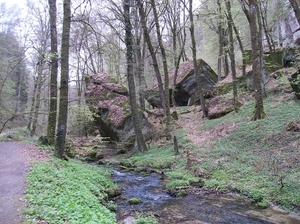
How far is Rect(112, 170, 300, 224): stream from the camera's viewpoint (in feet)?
20.6

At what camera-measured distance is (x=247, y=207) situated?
696 centimetres

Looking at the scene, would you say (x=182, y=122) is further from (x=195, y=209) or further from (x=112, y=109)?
(x=195, y=209)

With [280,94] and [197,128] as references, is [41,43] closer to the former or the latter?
A: [197,128]

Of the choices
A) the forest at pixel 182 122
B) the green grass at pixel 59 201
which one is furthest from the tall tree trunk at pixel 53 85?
the green grass at pixel 59 201

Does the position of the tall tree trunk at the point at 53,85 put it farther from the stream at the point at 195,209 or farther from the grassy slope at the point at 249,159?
the stream at the point at 195,209

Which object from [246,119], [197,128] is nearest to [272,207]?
[246,119]

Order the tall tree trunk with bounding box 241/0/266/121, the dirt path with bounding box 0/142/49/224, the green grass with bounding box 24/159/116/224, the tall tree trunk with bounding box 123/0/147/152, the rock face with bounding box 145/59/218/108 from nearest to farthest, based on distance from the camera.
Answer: the green grass with bounding box 24/159/116/224 < the dirt path with bounding box 0/142/49/224 < the tall tree trunk with bounding box 241/0/266/121 < the tall tree trunk with bounding box 123/0/147/152 < the rock face with bounding box 145/59/218/108

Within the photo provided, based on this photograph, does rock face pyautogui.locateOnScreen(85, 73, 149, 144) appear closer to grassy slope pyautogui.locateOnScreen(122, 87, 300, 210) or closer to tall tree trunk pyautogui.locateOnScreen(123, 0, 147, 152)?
tall tree trunk pyautogui.locateOnScreen(123, 0, 147, 152)

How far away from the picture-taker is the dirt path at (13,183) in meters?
4.85

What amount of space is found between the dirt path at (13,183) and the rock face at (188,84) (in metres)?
16.3

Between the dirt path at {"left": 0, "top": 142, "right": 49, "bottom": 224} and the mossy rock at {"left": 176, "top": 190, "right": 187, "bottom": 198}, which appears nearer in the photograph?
the dirt path at {"left": 0, "top": 142, "right": 49, "bottom": 224}

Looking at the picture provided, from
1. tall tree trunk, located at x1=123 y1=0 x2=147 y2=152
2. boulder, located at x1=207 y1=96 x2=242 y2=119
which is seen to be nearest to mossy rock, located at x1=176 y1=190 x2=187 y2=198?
tall tree trunk, located at x1=123 y1=0 x2=147 y2=152

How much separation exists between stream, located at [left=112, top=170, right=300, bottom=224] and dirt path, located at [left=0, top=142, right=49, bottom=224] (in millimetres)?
2555

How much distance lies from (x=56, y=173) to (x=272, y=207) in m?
6.17
